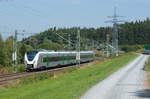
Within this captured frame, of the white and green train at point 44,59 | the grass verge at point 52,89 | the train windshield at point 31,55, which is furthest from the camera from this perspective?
the train windshield at point 31,55

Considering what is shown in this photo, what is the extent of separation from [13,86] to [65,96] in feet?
30.9

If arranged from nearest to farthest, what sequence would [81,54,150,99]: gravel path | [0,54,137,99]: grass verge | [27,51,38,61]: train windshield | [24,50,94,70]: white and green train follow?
[81,54,150,99]: gravel path < [0,54,137,99]: grass verge < [24,50,94,70]: white and green train < [27,51,38,61]: train windshield

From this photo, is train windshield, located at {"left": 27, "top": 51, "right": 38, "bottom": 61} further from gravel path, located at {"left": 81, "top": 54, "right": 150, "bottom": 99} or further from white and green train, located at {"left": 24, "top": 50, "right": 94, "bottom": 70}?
gravel path, located at {"left": 81, "top": 54, "right": 150, "bottom": 99}

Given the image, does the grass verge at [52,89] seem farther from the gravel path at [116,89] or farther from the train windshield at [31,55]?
the train windshield at [31,55]

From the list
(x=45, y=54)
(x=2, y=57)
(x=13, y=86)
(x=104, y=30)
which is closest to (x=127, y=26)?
(x=104, y=30)

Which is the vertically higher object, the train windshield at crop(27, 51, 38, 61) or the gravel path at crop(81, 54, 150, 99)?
the train windshield at crop(27, 51, 38, 61)

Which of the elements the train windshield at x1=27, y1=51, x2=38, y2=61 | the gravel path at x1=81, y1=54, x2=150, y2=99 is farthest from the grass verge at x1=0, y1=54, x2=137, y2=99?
the train windshield at x1=27, y1=51, x2=38, y2=61

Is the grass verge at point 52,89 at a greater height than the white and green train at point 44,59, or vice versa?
the white and green train at point 44,59

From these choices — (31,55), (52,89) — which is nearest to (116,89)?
(52,89)

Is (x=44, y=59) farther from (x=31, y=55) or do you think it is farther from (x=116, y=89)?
(x=116, y=89)

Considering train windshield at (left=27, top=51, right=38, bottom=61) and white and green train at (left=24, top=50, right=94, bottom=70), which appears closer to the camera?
white and green train at (left=24, top=50, right=94, bottom=70)

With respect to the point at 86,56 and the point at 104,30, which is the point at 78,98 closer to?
the point at 86,56

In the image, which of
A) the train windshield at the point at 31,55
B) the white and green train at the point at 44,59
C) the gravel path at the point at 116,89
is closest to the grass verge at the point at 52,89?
the gravel path at the point at 116,89

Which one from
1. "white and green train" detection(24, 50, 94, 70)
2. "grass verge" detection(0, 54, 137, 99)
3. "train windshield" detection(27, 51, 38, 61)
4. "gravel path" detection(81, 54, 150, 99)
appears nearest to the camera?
"gravel path" detection(81, 54, 150, 99)
